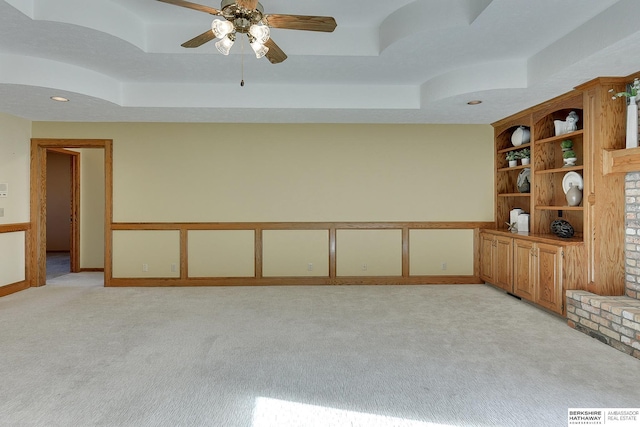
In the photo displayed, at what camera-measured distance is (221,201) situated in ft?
18.7

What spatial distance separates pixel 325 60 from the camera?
154 inches

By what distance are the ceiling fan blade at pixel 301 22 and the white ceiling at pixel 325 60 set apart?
3.11ft

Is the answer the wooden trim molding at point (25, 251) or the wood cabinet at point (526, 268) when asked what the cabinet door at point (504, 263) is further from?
the wooden trim molding at point (25, 251)

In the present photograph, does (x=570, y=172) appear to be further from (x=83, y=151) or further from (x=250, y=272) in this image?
(x=83, y=151)

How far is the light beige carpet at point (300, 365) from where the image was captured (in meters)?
2.21

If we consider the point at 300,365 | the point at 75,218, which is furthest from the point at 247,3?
the point at 75,218

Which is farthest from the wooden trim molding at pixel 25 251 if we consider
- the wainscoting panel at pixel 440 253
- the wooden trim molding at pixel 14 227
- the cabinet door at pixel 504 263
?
the cabinet door at pixel 504 263

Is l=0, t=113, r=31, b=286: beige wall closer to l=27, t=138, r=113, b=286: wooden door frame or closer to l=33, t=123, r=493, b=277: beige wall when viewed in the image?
l=27, t=138, r=113, b=286: wooden door frame

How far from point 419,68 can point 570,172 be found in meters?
2.14

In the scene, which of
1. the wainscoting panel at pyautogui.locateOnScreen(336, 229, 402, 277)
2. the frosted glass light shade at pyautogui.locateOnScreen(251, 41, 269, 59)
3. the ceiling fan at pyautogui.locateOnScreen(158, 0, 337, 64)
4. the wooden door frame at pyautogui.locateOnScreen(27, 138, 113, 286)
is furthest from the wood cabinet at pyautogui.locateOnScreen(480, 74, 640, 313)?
the wooden door frame at pyautogui.locateOnScreen(27, 138, 113, 286)

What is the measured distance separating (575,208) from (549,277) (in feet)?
2.65

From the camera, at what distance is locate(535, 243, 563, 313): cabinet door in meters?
3.94

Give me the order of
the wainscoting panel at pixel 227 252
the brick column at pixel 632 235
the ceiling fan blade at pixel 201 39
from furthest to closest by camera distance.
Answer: the wainscoting panel at pixel 227 252 → the brick column at pixel 632 235 → the ceiling fan blade at pixel 201 39

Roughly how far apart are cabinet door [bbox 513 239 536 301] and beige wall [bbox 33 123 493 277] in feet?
3.46
